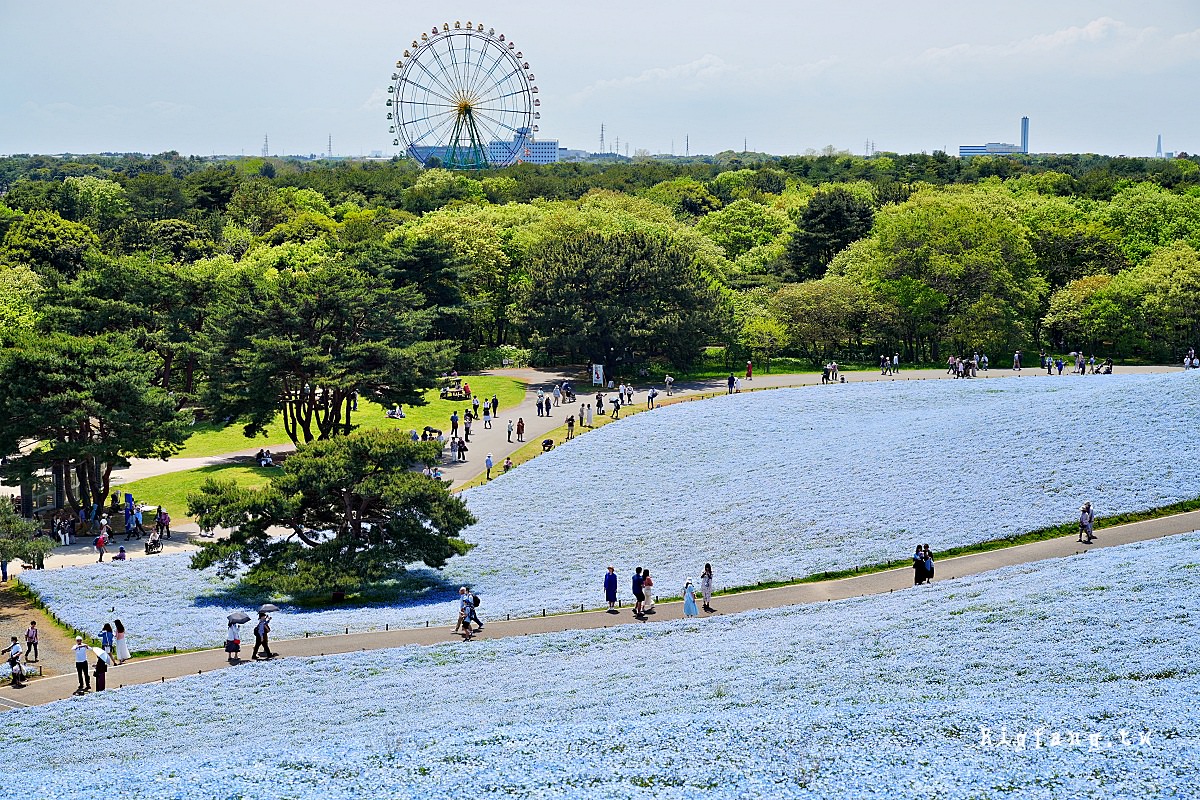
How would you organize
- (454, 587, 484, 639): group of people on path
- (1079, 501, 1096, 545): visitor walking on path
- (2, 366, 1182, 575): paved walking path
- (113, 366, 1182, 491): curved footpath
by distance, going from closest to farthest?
(454, 587, 484, 639): group of people on path
(1079, 501, 1096, 545): visitor walking on path
(2, 366, 1182, 575): paved walking path
(113, 366, 1182, 491): curved footpath

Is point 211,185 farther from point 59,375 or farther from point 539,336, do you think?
point 59,375

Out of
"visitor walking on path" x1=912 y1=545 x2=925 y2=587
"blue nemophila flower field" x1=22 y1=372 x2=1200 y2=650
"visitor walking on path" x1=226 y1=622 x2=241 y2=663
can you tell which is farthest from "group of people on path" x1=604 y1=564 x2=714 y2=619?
"visitor walking on path" x1=226 y1=622 x2=241 y2=663

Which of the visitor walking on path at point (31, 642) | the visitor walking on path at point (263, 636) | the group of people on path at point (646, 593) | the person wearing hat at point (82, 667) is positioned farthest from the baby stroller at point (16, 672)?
the group of people on path at point (646, 593)

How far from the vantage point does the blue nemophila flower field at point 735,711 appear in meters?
17.9

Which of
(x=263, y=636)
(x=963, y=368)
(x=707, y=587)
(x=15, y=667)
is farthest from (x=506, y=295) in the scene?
(x=15, y=667)

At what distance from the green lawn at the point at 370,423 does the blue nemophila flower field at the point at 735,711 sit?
34.1 meters

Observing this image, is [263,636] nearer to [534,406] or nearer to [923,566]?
[923,566]

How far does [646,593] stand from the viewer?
33.4 m

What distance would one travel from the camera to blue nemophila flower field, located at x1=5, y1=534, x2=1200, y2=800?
1794 centimetres

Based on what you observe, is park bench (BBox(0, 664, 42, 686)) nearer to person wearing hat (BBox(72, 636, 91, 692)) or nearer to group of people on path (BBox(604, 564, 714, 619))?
person wearing hat (BBox(72, 636, 91, 692))

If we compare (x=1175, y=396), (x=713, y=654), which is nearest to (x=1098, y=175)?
(x=1175, y=396)

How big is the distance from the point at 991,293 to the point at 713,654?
61323mm

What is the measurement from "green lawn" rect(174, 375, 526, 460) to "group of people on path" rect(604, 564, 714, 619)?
2851 centimetres

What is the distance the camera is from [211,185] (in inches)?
5743
